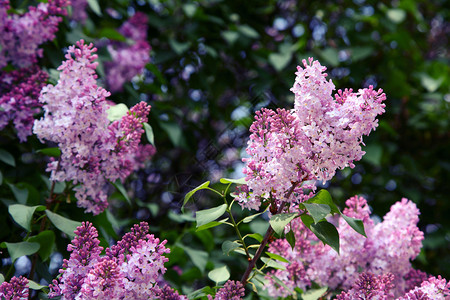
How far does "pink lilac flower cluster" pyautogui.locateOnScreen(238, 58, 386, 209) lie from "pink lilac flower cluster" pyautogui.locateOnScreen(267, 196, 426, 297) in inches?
16.3

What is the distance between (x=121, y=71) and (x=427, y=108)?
265cm

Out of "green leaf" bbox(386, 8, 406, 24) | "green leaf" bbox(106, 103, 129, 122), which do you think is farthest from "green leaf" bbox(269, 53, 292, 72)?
"green leaf" bbox(106, 103, 129, 122)

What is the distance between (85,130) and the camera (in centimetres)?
162

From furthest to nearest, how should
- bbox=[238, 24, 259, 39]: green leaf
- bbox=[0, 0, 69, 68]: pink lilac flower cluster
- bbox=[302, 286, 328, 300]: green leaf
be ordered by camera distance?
bbox=[238, 24, 259, 39]: green leaf, bbox=[0, 0, 69, 68]: pink lilac flower cluster, bbox=[302, 286, 328, 300]: green leaf

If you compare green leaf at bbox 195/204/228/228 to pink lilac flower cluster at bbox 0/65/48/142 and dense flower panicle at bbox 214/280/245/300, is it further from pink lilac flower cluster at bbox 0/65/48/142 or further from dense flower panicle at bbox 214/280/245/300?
pink lilac flower cluster at bbox 0/65/48/142

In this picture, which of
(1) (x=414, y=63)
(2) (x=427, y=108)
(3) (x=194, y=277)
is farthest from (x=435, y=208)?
(3) (x=194, y=277)

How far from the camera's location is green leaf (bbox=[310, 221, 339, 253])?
1.33m

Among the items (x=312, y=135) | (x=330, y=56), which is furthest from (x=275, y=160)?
(x=330, y=56)

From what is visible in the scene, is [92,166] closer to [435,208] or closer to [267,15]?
[267,15]

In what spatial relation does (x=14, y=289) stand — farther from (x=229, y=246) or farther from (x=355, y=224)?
(x=355, y=224)

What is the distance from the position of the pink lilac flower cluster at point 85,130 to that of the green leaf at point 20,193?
0.92 feet

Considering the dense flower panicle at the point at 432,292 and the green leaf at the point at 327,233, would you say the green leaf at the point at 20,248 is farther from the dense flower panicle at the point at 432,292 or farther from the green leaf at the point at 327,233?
the dense flower panicle at the point at 432,292

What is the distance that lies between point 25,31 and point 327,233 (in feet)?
5.27

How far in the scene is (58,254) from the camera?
1.99m
